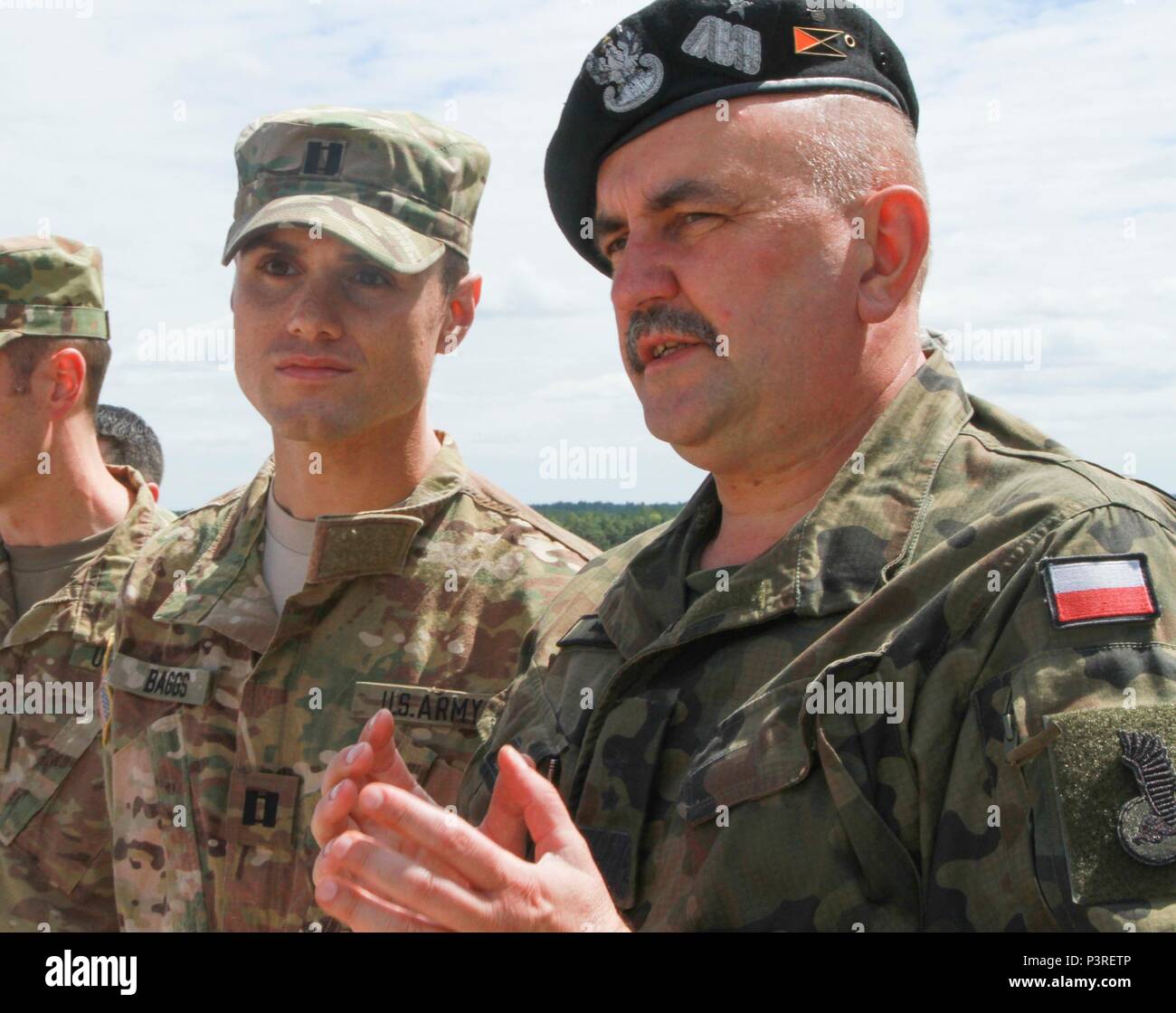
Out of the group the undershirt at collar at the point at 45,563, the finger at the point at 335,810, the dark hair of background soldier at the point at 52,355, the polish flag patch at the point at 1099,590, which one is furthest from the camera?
the dark hair of background soldier at the point at 52,355

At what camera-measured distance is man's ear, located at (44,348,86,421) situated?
5559mm

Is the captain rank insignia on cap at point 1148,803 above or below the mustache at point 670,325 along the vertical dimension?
below

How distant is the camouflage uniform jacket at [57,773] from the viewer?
4738 mm

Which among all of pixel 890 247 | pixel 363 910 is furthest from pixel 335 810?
pixel 890 247

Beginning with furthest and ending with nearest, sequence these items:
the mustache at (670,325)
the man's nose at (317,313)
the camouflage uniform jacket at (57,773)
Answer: the camouflage uniform jacket at (57,773), the man's nose at (317,313), the mustache at (670,325)

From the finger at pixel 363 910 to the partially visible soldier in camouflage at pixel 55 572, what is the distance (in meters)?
3.03

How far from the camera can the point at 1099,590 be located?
77.5 inches

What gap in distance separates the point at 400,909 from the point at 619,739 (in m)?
0.65

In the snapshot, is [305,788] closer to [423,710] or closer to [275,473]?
[423,710]

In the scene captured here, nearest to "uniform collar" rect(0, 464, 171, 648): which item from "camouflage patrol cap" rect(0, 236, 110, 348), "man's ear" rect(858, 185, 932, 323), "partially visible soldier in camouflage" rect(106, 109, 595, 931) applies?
"camouflage patrol cap" rect(0, 236, 110, 348)

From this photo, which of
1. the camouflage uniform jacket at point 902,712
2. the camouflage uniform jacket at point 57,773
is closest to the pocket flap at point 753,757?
the camouflage uniform jacket at point 902,712

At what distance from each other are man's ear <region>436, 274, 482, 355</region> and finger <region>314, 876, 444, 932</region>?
2461 mm

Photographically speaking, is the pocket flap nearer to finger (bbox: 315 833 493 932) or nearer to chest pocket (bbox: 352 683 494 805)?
finger (bbox: 315 833 493 932)

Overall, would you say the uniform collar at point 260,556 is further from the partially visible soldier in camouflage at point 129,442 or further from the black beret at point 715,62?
the partially visible soldier in camouflage at point 129,442
